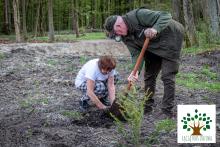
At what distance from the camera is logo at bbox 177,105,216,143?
491 centimetres

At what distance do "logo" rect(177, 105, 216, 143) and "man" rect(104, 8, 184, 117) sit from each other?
1.79m

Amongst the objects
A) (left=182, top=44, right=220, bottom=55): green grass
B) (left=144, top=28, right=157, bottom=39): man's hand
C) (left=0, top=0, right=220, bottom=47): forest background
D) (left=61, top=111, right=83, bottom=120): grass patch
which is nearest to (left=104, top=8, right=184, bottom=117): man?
(left=144, top=28, right=157, bottom=39): man's hand

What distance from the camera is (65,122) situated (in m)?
7.00

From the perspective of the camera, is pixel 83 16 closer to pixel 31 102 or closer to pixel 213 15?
pixel 213 15

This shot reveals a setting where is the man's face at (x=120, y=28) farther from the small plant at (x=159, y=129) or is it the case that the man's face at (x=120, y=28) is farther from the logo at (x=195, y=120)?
the logo at (x=195, y=120)

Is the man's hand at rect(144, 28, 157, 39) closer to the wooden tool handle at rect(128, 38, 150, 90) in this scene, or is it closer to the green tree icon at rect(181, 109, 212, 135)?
the wooden tool handle at rect(128, 38, 150, 90)

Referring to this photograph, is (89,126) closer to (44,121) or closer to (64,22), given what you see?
(44,121)

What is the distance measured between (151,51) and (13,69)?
7.24m

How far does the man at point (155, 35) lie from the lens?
22.0 feet

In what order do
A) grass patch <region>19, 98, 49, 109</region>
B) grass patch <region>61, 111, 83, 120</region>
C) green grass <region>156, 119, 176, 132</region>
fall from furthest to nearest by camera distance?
grass patch <region>19, 98, 49, 109</region> → grass patch <region>61, 111, 83, 120</region> → green grass <region>156, 119, 176, 132</region>

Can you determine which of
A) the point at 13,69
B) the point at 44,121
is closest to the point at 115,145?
the point at 44,121

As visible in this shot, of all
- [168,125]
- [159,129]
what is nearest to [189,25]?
[168,125]

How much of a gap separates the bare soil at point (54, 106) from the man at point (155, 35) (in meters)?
0.69

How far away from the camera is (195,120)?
4965mm
